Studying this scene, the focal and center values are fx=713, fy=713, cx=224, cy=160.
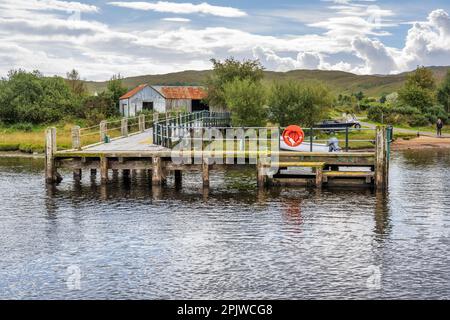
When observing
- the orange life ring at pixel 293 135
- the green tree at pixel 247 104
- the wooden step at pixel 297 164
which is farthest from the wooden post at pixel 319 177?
the green tree at pixel 247 104

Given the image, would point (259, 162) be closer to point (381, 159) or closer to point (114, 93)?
point (381, 159)

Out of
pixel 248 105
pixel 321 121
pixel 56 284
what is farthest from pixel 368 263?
pixel 321 121

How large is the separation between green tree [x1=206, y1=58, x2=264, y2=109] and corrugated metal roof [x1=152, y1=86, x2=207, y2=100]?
28.8 feet

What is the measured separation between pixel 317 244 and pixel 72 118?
62062 millimetres

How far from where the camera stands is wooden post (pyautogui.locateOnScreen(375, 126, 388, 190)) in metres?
35.5

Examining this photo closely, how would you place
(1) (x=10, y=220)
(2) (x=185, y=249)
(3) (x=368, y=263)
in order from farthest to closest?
1. (1) (x=10, y=220)
2. (2) (x=185, y=249)
3. (3) (x=368, y=263)

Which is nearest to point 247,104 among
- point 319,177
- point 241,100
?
point 241,100

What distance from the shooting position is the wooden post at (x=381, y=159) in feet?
117

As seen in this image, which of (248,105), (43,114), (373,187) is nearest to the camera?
(373,187)

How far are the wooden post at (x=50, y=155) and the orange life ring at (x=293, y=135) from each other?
1261 cm

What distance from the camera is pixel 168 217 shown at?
29.4 m

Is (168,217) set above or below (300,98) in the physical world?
below

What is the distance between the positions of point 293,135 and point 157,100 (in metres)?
49.5
